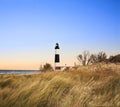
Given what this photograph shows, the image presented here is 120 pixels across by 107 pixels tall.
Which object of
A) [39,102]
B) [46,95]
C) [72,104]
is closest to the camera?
[72,104]

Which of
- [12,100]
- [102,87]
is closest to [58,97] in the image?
[12,100]

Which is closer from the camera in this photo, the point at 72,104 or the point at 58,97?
the point at 72,104

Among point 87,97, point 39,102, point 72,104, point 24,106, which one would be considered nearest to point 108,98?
point 87,97

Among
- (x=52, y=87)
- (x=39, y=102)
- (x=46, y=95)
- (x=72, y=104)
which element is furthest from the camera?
(x=52, y=87)

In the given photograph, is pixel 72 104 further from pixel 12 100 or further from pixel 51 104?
pixel 12 100

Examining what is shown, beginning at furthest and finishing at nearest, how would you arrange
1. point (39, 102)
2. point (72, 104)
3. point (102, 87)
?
point (102, 87), point (39, 102), point (72, 104)

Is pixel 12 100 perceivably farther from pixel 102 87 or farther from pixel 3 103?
pixel 102 87

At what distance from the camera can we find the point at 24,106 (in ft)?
14.0

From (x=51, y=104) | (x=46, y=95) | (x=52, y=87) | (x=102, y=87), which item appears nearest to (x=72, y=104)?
(x=51, y=104)

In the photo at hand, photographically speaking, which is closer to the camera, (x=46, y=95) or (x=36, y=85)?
(x=46, y=95)

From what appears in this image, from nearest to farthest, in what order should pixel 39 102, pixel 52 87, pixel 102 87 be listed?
pixel 39 102, pixel 52 87, pixel 102 87

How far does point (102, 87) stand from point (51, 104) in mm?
2044

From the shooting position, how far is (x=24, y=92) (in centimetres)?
497

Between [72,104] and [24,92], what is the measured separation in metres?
1.28
